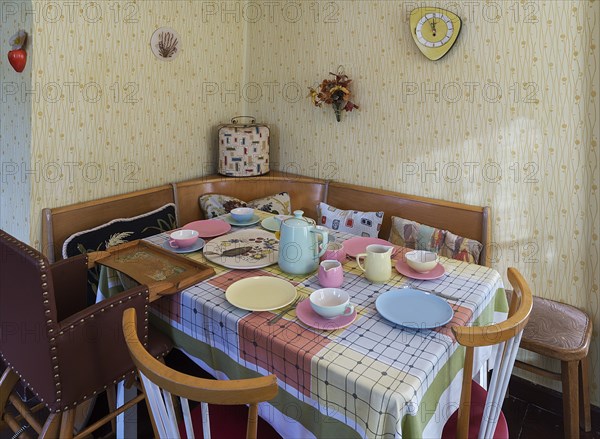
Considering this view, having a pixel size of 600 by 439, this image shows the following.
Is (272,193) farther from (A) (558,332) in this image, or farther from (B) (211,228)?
(A) (558,332)

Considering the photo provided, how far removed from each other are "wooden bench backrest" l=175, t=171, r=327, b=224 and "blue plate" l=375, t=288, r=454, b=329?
1.53 metres

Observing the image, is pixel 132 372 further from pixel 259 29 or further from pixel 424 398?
pixel 259 29

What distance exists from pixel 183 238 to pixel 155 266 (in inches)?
7.7

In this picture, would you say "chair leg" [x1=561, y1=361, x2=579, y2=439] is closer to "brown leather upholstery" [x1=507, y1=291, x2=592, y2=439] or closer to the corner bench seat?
"brown leather upholstery" [x1=507, y1=291, x2=592, y2=439]

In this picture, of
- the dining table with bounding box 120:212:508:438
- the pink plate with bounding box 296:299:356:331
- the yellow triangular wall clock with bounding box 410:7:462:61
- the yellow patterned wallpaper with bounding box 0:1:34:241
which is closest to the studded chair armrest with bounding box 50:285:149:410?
the dining table with bounding box 120:212:508:438

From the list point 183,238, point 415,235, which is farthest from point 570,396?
point 183,238

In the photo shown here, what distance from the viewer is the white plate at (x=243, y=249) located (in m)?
1.68

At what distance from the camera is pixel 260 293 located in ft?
4.73

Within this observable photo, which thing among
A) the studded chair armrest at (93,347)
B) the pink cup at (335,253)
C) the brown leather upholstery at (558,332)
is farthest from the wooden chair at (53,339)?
the brown leather upholstery at (558,332)

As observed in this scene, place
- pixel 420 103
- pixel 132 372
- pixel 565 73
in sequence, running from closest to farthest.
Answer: pixel 132 372 < pixel 565 73 < pixel 420 103

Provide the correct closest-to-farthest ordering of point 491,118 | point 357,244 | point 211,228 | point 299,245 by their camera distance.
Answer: point 299,245 → point 357,244 → point 211,228 → point 491,118

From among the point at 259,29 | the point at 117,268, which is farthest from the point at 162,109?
the point at 117,268

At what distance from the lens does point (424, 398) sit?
1085mm

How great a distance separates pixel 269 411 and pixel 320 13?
95.2 inches
